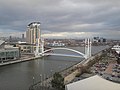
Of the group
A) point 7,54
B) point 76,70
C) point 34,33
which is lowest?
point 76,70

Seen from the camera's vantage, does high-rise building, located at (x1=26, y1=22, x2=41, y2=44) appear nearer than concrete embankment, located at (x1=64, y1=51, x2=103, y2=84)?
No

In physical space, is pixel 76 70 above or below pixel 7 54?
below

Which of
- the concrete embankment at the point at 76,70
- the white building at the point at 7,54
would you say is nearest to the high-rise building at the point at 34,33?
the white building at the point at 7,54

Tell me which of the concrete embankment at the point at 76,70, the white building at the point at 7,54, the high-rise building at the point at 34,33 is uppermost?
the high-rise building at the point at 34,33

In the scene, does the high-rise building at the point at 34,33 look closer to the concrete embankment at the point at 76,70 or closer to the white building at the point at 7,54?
the white building at the point at 7,54

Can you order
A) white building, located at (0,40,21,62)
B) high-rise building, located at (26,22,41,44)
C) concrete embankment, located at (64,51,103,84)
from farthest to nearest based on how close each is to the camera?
high-rise building, located at (26,22,41,44), white building, located at (0,40,21,62), concrete embankment, located at (64,51,103,84)

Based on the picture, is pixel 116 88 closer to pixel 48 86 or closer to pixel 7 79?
pixel 48 86

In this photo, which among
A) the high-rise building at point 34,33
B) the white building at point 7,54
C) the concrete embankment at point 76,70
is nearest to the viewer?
the concrete embankment at point 76,70

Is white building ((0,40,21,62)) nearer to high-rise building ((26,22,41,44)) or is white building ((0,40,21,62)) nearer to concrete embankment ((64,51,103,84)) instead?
concrete embankment ((64,51,103,84))

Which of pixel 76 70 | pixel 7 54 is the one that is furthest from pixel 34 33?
pixel 76 70

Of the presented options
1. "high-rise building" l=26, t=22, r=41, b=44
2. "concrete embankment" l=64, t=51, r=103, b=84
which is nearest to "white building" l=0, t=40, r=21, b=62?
"concrete embankment" l=64, t=51, r=103, b=84

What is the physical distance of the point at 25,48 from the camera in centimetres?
2069

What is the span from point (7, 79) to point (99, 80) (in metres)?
4.62

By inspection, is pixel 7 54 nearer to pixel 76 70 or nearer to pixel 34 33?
pixel 76 70
